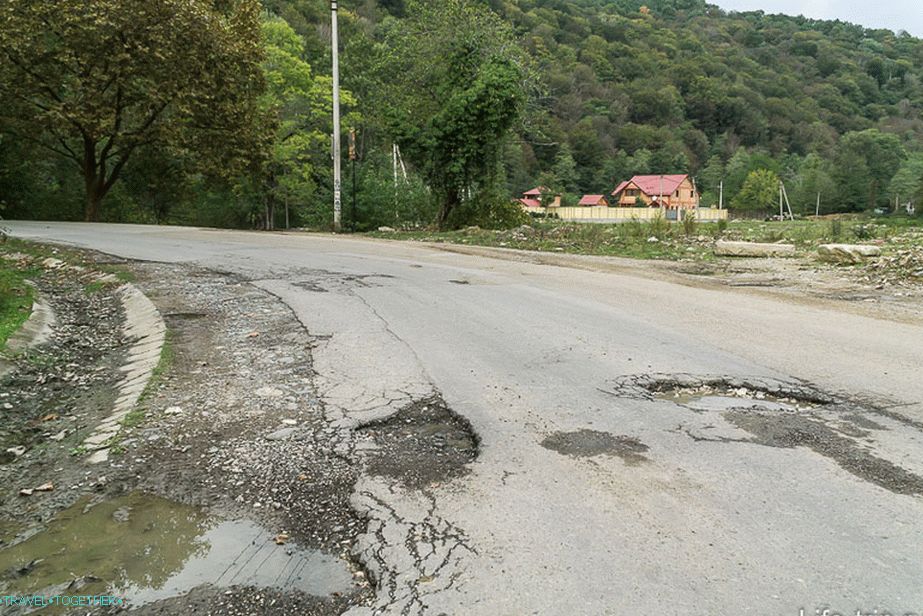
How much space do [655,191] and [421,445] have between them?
9064cm

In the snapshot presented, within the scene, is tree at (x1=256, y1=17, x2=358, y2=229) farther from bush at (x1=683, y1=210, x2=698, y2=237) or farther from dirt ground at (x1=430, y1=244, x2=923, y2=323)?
dirt ground at (x1=430, y1=244, x2=923, y2=323)

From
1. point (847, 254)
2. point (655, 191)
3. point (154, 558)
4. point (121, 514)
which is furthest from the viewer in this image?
point (655, 191)

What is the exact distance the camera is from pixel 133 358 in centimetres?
618

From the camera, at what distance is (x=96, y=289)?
977 centimetres

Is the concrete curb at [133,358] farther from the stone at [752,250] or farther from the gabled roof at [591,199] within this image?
the gabled roof at [591,199]

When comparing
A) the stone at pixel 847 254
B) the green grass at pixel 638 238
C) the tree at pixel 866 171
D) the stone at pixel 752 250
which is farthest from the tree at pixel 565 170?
the stone at pixel 847 254

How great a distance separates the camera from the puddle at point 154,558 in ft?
8.96

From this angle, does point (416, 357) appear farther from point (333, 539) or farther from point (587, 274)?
point (587, 274)

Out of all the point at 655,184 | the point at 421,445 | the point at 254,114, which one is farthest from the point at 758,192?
the point at 421,445

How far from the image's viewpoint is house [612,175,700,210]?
8769 cm

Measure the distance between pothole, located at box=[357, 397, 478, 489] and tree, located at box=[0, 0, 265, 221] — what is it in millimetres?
22871

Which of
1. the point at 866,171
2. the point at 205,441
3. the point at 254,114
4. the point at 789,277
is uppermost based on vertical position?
the point at 866,171

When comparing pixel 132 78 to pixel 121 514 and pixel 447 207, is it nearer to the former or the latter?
pixel 447 207

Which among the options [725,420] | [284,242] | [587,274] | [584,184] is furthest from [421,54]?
[584,184]
